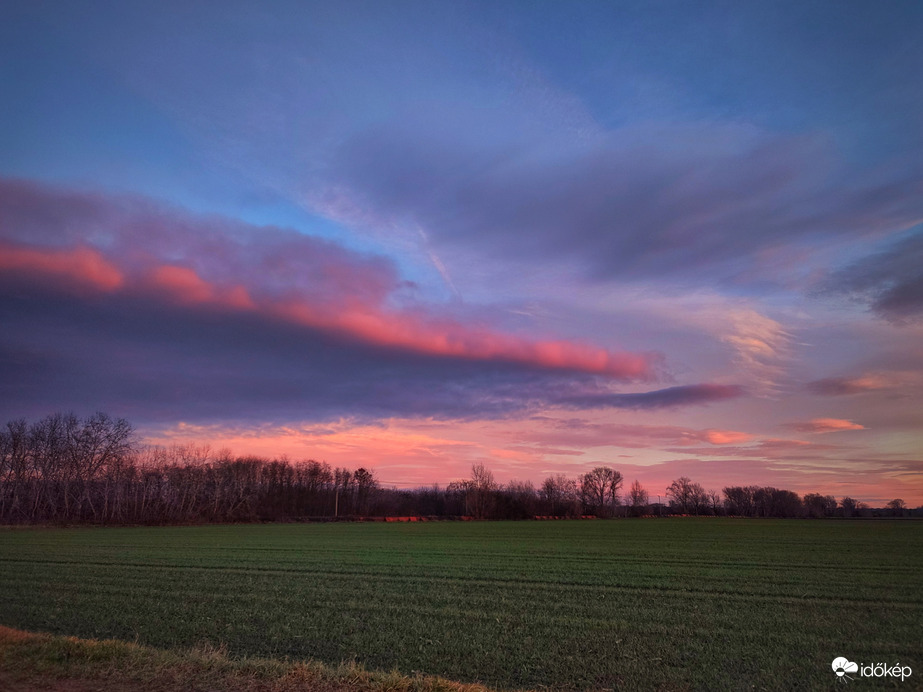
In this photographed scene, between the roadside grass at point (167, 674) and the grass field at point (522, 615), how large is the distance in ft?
5.52

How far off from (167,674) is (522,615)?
8262 mm

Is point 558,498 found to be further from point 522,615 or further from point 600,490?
point 522,615

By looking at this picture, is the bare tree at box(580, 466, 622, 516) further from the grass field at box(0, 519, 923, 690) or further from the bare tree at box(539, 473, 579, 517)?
the grass field at box(0, 519, 923, 690)

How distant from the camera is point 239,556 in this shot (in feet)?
102

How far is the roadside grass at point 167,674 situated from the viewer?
7184mm

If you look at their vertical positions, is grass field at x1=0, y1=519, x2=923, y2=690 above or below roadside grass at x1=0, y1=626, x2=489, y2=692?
below

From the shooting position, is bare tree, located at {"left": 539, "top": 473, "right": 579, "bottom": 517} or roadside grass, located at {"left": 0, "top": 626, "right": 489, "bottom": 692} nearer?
roadside grass, located at {"left": 0, "top": 626, "right": 489, "bottom": 692}

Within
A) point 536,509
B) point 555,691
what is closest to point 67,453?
point 536,509

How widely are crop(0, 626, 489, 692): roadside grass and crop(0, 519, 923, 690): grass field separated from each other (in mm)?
1683

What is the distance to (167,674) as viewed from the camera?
25.1 ft

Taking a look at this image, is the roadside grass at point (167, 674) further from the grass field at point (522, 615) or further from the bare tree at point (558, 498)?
the bare tree at point (558, 498)

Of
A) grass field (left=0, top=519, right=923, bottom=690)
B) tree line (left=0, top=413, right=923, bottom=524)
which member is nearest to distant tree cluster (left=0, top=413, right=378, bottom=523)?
tree line (left=0, top=413, right=923, bottom=524)

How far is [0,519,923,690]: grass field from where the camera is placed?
9.41m

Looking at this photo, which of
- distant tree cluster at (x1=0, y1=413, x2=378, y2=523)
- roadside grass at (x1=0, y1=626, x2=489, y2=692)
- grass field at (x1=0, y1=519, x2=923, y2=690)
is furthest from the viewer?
distant tree cluster at (x1=0, y1=413, x2=378, y2=523)
